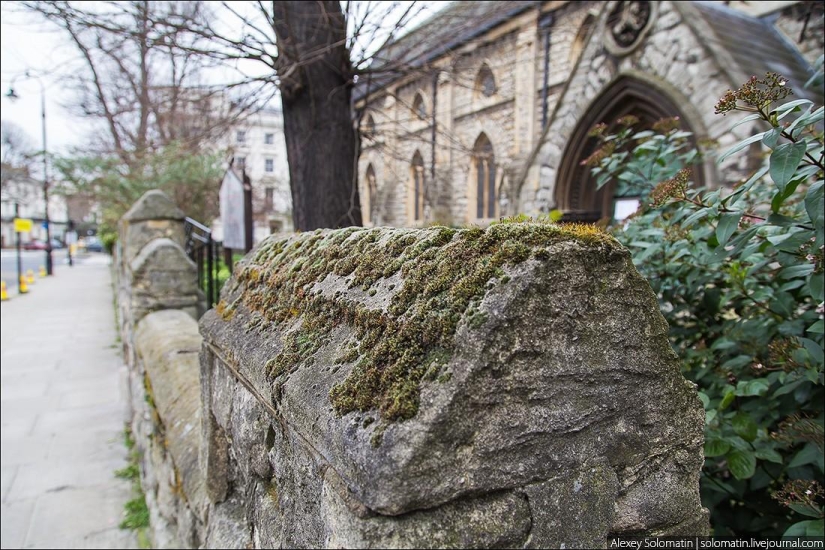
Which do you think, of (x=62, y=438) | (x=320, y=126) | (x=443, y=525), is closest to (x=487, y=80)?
(x=320, y=126)

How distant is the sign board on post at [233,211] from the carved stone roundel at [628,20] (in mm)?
5169

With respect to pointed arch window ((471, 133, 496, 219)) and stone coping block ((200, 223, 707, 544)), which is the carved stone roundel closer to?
stone coping block ((200, 223, 707, 544))

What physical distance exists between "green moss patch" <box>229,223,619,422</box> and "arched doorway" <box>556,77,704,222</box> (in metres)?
5.47

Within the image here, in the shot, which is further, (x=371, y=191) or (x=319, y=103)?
(x=371, y=191)

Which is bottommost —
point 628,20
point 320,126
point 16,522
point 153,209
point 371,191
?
point 16,522

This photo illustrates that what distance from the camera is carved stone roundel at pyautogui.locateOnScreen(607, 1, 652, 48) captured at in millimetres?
6602

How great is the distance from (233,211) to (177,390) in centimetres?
213

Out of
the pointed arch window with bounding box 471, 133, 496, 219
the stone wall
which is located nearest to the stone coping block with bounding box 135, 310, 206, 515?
the stone wall

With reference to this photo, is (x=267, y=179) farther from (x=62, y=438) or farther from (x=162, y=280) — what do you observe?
(x=62, y=438)

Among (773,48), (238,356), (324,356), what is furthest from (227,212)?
(773,48)

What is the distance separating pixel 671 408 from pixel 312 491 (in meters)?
0.65

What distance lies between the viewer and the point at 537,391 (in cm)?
80

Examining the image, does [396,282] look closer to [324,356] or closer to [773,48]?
[324,356]

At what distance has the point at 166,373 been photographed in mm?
3291
